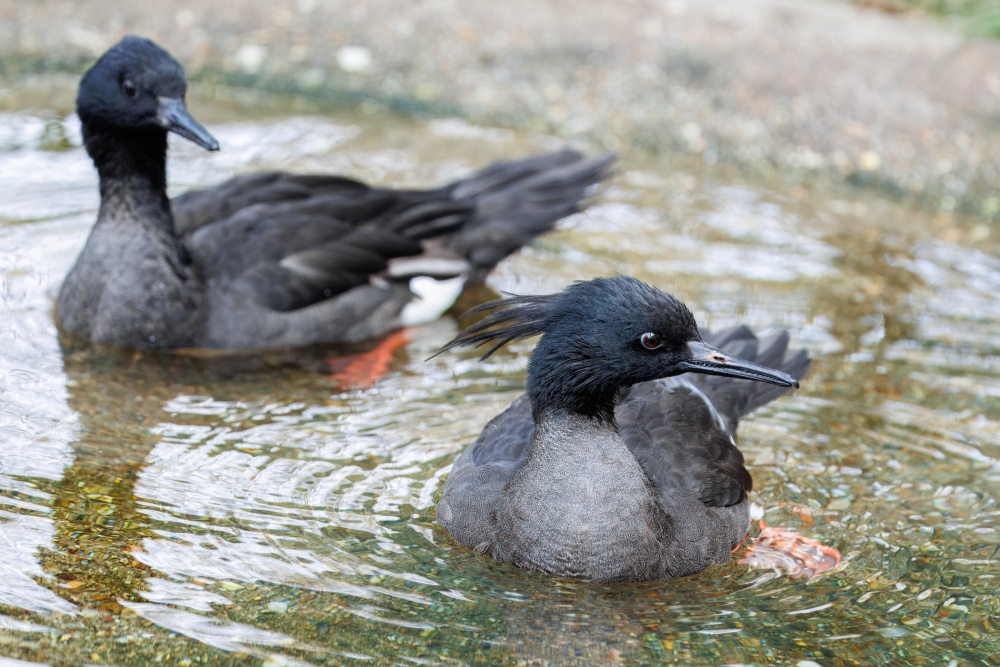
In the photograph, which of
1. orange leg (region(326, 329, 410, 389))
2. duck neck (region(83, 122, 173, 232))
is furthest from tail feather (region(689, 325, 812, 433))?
duck neck (region(83, 122, 173, 232))

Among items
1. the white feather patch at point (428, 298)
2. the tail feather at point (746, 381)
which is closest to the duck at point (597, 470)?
the tail feather at point (746, 381)

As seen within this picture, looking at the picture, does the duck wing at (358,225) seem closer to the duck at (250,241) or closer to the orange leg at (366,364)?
the duck at (250,241)

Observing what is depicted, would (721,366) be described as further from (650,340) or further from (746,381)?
(746,381)

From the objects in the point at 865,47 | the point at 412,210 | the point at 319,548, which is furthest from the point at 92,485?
the point at 865,47

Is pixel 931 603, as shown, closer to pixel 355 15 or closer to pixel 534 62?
pixel 534 62

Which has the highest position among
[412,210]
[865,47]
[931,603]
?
[865,47]

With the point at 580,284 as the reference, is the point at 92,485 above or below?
below

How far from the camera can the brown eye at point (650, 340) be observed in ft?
15.0

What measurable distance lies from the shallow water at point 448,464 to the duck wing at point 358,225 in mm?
335

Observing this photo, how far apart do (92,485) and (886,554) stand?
307cm

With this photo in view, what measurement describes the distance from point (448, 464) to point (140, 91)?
102 inches

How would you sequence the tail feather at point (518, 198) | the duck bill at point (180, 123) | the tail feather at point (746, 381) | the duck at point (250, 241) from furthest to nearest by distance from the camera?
the tail feather at point (518, 198)
the duck at point (250, 241)
the duck bill at point (180, 123)
the tail feather at point (746, 381)

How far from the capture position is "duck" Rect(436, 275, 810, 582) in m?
4.59

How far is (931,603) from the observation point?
4664 mm
